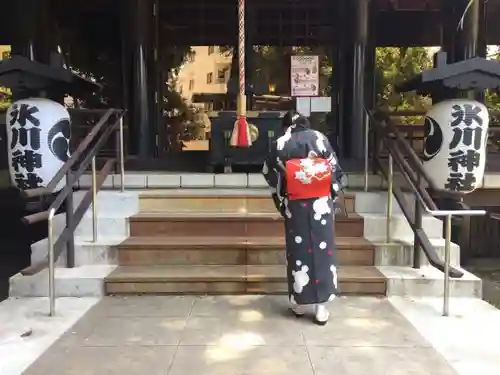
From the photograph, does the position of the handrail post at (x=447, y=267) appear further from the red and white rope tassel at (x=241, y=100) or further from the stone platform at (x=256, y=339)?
the red and white rope tassel at (x=241, y=100)

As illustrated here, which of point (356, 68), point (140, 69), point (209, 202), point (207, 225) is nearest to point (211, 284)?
point (207, 225)

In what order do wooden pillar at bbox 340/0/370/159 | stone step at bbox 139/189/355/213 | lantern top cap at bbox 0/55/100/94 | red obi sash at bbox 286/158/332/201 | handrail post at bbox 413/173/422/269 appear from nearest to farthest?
1. red obi sash at bbox 286/158/332/201
2. handrail post at bbox 413/173/422/269
3. lantern top cap at bbox 0/55/100/94
4. stone step at bbox 139/189/355/213
5. wooden pillar at bbox 340/0/370/159

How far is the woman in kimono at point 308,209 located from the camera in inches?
167

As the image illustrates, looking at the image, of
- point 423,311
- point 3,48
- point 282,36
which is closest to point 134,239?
point 423,311

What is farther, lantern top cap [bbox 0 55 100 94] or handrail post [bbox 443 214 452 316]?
lantern top cap [bbox 0 55 100 94]

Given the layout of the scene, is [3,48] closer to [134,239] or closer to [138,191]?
[138,191]

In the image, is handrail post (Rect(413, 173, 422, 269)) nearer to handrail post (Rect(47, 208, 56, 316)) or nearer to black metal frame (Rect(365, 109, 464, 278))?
black metal frame (Rect(365, 109, 464, 278))

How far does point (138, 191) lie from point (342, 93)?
360 centimetres

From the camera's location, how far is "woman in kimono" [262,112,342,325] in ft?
13.9

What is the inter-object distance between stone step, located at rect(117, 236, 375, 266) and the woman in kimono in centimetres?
100

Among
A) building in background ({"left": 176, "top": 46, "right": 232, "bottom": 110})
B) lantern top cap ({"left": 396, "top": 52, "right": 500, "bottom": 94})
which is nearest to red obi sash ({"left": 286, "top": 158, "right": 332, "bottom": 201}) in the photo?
lantern top cap ({"left": 396, "top": 52, "right": 500, "bottom": 94})

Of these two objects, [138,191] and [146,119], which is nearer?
[138,191]

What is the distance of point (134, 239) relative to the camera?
5.67m

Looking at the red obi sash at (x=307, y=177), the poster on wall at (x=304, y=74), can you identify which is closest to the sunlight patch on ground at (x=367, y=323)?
the red obi sash at (x=307, y=177)
